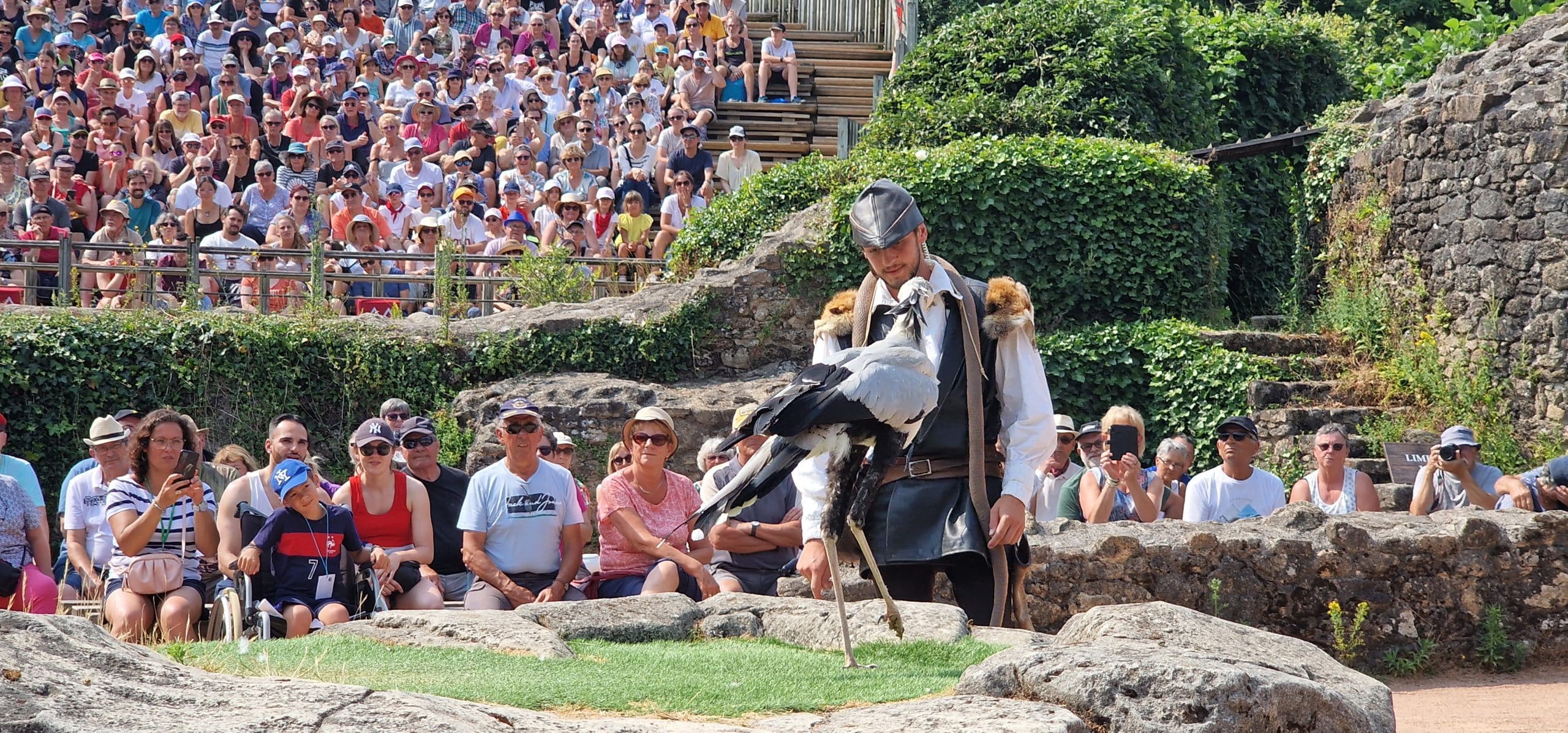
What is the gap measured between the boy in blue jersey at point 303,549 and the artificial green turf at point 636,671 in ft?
5.42

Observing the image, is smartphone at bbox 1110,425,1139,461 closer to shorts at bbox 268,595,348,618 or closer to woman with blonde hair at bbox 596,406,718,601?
woman with blonde hair at bbox 596,406,718,601

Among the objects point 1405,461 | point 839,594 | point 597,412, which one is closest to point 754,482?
point 839,594

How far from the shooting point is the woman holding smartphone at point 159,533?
22.5 feet

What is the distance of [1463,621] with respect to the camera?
25.9ft

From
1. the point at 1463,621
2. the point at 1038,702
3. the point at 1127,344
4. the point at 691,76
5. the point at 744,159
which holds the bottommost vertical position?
the point at 1463,621

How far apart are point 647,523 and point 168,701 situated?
187 inches

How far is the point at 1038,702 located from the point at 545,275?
1010 centimetres

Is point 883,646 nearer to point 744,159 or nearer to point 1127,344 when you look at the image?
point 1127,344

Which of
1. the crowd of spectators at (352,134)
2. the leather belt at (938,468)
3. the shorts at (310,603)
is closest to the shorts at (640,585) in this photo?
the shorts at (310,603)

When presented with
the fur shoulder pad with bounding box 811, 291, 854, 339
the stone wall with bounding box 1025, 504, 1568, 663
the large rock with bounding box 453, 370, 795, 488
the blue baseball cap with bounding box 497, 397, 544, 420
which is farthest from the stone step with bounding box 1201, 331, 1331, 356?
the fur shoulder pad with bounding box 811, 291, 854, 339

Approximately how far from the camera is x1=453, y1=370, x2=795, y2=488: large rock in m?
11.8

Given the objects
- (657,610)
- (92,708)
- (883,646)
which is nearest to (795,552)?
(657,610)

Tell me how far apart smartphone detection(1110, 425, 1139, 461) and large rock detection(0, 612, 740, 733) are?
5603mm

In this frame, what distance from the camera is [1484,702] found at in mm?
7082
